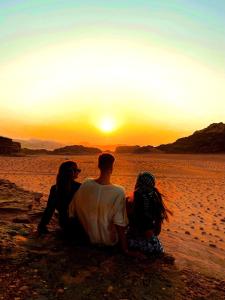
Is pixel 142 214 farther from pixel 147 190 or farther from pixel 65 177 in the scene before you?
pixel 65 177

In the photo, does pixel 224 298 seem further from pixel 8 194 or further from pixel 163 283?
pixel 8 194

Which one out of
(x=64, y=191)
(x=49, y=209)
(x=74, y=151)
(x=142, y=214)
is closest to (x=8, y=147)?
(x=74, y=151)

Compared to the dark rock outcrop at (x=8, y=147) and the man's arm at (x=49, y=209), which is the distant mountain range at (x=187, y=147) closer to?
the dark rock outcrop at (x=8, y=147)

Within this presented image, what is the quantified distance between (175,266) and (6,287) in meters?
2.63

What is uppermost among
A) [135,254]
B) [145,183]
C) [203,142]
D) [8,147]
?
[203,142]

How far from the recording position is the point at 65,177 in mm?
6262

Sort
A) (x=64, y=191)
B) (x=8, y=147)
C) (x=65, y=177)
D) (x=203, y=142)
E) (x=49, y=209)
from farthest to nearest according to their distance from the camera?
1. (x=203, y=142)
2. (x=8, y=147)
3. (x=49, y=209)
4. (x=64, y=191)
5. (x=65, y=177)

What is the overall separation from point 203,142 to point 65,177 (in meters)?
47.9

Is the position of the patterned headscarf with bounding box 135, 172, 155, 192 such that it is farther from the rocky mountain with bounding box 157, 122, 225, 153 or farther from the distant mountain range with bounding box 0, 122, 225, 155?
the rocky mountain with bounding box 157, 122, 225, 153

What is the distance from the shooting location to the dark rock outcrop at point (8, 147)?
43125 mm

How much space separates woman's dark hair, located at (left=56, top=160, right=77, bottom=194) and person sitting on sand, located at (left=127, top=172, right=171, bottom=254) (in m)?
1.05

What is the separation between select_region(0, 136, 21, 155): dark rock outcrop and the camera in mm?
43125

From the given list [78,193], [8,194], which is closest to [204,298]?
[78,193]

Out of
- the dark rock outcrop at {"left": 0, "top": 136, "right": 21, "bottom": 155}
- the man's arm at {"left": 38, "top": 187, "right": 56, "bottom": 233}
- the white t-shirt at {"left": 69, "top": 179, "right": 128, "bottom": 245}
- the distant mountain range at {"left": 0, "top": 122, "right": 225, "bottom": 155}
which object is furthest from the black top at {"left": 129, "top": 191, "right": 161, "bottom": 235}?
the distant mountain range at {"left": 0, "top": 122, "right": 225, "bottom": 155}
